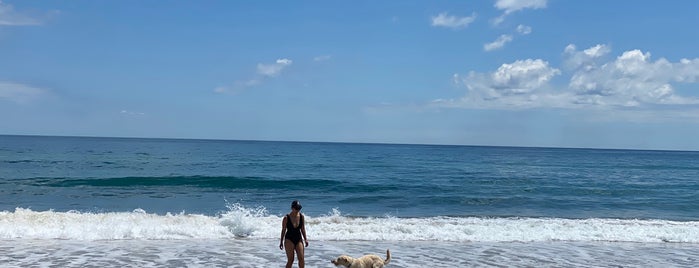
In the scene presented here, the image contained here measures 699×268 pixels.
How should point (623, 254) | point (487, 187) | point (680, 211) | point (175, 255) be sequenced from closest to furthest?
point (175, 255) < point (623, 254) < point (680, 211) < point (487, 187)

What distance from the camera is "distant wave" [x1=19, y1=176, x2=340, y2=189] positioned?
1368 inches

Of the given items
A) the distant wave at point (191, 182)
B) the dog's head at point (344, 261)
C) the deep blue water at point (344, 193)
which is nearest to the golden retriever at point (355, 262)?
the dog's head at point (344, 261)

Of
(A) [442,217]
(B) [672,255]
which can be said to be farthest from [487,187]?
(B) [672,255]

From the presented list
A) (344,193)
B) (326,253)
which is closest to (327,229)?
(326,253)

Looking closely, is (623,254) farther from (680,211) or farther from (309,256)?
(680,211)

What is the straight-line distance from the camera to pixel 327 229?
18812mm

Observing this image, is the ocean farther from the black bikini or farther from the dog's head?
the dog's head

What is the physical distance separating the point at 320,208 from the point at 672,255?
14970mm

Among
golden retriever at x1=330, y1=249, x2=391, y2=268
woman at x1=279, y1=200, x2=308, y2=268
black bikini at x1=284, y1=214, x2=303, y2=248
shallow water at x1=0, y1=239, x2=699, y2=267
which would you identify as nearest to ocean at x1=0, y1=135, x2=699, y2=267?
Answer: shallow water at x1=0, y1=239, x2=699, y2=267

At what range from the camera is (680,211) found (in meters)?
28.7

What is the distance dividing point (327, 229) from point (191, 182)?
20.5 metres

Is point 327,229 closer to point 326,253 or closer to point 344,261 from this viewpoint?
point 326,253

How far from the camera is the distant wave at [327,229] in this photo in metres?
17.2

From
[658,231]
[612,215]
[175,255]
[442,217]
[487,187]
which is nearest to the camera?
[175,255]
